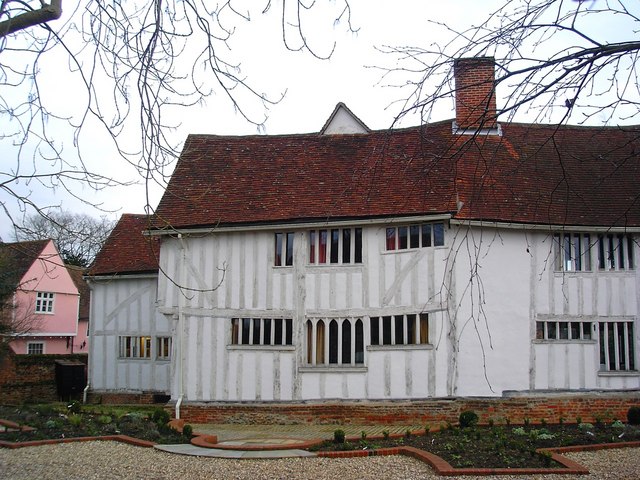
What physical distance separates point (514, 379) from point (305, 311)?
16.7 ft

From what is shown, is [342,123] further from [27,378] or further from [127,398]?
[27,378]

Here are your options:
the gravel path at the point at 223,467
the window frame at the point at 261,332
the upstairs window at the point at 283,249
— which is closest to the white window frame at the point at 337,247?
the upstairs window at the point at 283,249

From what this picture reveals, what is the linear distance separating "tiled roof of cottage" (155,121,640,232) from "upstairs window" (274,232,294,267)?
22.3 inches

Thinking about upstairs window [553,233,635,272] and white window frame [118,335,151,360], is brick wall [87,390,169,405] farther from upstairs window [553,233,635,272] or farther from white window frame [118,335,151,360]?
upstairs window [553,233,635,272]

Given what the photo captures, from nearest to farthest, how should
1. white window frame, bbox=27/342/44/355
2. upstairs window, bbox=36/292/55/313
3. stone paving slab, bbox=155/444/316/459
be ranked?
stone paving slab, bbox=155/444/316/459
white window frame, bbox=27/342/44/355
upstairs window, bbox=36/292/55/313

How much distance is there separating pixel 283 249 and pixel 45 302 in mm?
26208

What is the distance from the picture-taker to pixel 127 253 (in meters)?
22.4

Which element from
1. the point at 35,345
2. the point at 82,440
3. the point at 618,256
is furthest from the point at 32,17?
the point at 35,345

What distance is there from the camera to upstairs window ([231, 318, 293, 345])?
16.0 meters

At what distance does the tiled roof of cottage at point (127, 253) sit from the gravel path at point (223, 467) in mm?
9984

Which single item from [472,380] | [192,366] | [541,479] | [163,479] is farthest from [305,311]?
[541,479]

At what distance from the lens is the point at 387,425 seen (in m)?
14.8

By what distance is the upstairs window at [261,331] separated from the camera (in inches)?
628

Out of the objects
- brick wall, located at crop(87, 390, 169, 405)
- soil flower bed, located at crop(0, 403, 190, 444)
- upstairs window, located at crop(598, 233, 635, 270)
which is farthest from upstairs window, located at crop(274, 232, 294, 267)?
upstairs window, located at crop(598, 233, 635, 270)
